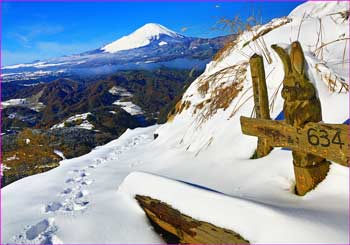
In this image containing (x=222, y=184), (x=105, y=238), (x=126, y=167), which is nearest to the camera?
(x=105, y=238)

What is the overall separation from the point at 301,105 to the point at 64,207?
304cm

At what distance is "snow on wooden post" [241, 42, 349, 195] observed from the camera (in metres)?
2.34

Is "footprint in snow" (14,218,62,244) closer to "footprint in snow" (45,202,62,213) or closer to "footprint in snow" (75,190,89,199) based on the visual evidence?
"footprint in snow" (45,202,62,213)

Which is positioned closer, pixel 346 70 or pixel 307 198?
pixel 307 198

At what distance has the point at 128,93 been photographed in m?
155

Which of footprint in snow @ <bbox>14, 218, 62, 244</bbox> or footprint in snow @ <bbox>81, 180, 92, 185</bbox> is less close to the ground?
footprint in snow @ <bbox>14, 218, 62, 244</bbox>

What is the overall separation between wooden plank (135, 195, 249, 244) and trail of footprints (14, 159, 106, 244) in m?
0.90

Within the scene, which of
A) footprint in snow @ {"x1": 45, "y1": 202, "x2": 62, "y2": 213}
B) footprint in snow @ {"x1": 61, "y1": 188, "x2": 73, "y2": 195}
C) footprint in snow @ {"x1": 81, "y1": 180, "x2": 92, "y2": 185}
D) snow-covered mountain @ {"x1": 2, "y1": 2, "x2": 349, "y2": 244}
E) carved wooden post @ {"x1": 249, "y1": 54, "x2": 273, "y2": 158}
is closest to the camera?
snow-covered mountain @ {"x1": 2, "y1": 2, "x2": 349, "y2": 244}

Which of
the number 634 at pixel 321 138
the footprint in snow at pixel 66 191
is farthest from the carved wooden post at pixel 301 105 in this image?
the footprint in snow at pixel 66 191

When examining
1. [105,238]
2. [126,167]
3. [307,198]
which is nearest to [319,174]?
[307,198]

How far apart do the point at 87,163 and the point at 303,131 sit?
594cm

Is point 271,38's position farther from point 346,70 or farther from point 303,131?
point 303,131

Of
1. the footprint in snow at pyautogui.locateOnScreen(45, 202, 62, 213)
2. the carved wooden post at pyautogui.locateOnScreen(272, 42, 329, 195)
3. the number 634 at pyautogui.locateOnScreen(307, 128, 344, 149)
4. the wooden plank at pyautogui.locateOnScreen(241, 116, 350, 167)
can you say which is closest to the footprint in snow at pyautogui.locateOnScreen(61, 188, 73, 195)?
the footprint in snow at pyautogui.locateOnScreen(45, 202, 62, 213)

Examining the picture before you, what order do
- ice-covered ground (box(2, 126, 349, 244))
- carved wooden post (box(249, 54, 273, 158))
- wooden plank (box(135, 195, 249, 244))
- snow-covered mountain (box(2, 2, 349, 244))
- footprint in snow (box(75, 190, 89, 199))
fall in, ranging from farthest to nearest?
footprint in snow (box(75, 190, 89, 199)), carved wooden post (box(249, 54, 273, 158)), wooden plank (box(135, 195, 249, 244)), snow-covered mountain (box(2, 2, 349, 244)), ice-covered ground (box(2, 126, 349, 244))
